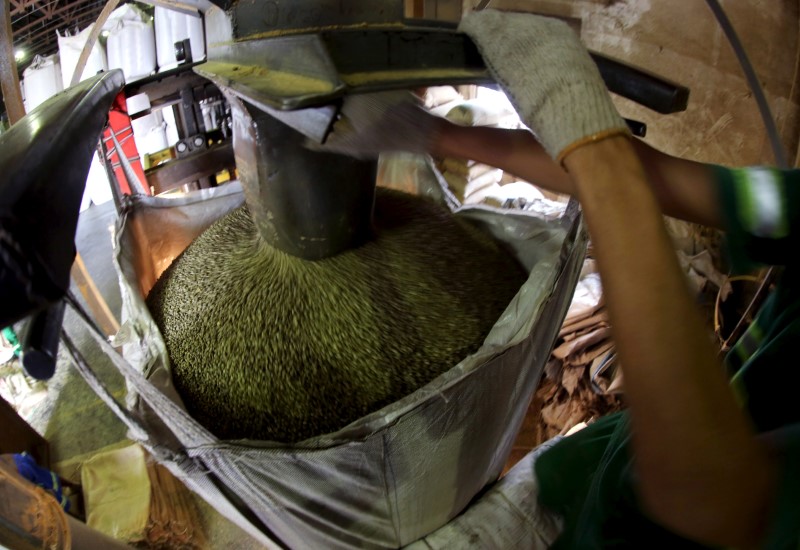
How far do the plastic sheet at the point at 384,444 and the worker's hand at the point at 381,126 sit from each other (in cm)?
27

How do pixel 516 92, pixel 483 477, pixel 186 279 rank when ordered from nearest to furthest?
pixel 516 92, pixel 186 279, pixel 483 477

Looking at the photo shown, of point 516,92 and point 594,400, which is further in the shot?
point 594,400

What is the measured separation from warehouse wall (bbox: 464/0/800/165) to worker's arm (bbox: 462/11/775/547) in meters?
1.08

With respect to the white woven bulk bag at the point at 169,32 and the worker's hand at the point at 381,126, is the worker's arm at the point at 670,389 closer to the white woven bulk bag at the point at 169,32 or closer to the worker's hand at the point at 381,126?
the worker's hand at the point at 381,126

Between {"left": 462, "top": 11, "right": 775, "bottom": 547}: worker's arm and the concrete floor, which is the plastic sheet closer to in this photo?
{"left": 462, "top": 11, "right": 775, "bottom": 547}: worker's arm

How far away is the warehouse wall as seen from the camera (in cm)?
111

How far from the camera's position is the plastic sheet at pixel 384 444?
0.55 meters

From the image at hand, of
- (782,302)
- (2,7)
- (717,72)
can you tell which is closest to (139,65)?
(2,7)

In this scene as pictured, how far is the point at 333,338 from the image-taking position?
0.63 meters

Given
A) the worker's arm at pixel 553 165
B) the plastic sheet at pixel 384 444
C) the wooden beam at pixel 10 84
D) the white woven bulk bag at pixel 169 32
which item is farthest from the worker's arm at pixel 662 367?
the white woven bulk bag at pixel 169 32

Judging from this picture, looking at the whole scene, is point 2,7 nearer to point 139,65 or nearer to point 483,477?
point 483,477

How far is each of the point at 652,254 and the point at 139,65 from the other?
3.12 metres

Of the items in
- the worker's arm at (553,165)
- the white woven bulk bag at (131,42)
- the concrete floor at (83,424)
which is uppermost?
the white woven bulk bag at (131,42)

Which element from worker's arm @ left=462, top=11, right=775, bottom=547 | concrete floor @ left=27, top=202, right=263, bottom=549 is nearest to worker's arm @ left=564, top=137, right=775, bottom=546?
worker's arm @ left=462, top=11, right=775, bottom=547
